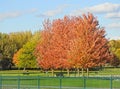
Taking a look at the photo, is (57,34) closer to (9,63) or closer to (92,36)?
(92,36)

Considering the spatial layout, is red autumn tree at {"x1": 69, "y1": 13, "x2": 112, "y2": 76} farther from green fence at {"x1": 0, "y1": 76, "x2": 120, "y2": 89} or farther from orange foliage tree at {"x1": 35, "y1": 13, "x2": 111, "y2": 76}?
green fence at {"x1": 0, "y1": 76, "x2": 120, "y2": 89}

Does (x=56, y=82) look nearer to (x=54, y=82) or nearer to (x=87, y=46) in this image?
(x=54, y=82)

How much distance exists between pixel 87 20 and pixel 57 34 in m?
6.75

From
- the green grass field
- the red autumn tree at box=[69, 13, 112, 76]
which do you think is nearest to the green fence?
the green grass field

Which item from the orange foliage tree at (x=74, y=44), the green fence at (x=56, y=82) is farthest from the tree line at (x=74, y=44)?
the green fence at (x=56, y=82)

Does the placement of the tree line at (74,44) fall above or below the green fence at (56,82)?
above

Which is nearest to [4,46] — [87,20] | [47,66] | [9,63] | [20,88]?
[9,63]

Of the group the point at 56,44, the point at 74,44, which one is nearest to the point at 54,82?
the point at 74,44

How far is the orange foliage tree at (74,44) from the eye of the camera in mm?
74938

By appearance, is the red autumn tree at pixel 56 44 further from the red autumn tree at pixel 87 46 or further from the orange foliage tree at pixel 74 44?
the red autumn tree at pixel 87 46

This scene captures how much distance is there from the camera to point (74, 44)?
245ft

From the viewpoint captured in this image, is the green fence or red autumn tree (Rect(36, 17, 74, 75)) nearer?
the green fence

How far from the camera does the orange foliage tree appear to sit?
246 feet

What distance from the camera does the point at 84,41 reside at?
2940 inches
